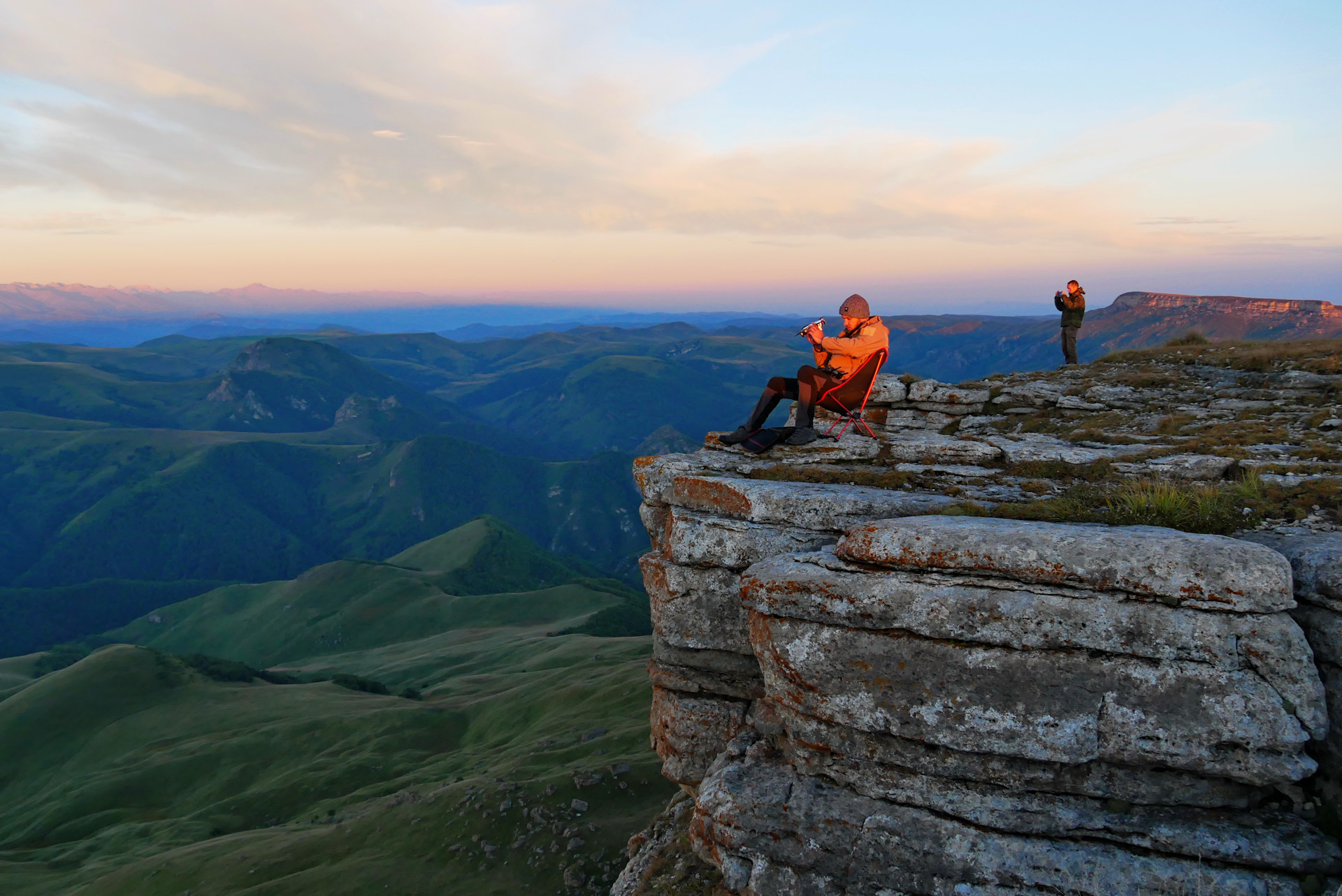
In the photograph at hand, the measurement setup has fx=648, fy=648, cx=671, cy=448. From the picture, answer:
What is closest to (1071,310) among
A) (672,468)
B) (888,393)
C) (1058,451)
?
(888,393)

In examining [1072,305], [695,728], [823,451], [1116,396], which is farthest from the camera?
[1072,305]

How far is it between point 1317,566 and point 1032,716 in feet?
14.6

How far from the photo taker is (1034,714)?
9.70 m

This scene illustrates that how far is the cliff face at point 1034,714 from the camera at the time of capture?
898cm

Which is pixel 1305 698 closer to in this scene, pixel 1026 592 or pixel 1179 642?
pixel 1179 642

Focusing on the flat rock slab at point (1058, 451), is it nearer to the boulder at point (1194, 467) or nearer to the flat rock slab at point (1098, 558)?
the boulder at point (1194, 467)

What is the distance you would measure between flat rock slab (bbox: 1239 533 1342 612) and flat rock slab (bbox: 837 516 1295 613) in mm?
540

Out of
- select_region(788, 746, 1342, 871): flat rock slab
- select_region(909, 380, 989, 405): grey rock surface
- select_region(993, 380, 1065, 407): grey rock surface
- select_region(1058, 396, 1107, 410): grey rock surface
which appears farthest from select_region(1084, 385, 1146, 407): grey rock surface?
select_region(788, 746, 1342, 871): flat rock slab

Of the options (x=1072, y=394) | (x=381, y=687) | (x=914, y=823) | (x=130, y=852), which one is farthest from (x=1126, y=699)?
(x=381, y=687)

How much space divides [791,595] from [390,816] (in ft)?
180

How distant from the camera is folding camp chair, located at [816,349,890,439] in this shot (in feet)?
55.4

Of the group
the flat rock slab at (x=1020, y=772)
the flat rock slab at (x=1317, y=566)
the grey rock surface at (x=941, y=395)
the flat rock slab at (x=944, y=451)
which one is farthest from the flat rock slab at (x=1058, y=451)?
the flat rock slab at (x=1020, y=772)

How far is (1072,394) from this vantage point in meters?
23.6

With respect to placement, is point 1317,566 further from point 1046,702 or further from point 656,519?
point 656,519
